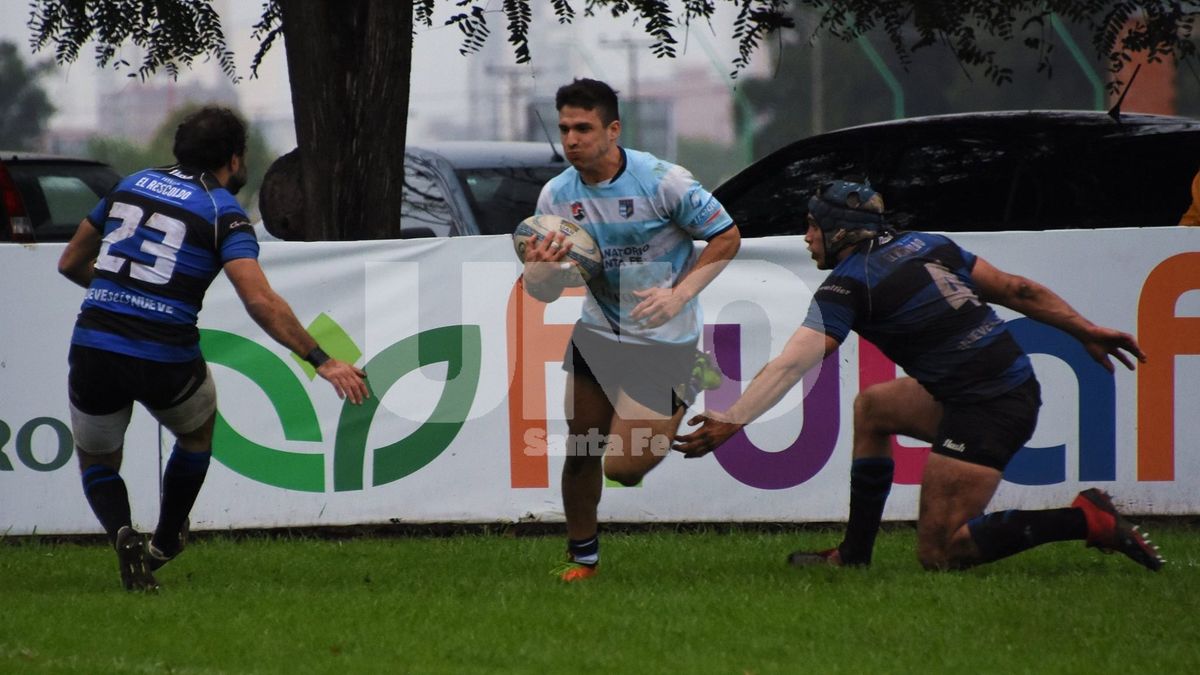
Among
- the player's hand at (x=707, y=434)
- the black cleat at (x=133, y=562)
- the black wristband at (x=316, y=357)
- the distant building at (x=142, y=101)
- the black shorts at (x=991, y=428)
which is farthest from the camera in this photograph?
the distant building at (x=142, y=101)

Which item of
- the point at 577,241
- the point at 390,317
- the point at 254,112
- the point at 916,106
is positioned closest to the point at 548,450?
the point at 390,317

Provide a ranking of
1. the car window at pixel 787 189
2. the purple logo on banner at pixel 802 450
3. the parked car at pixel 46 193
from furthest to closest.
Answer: the parked car at pixel 46 193, the car window at pixel 787 189, the purple logo on banner at pixel 802 450

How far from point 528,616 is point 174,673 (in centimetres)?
136

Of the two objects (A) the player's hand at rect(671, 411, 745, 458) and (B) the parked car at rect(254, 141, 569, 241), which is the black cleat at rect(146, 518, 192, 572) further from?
(B) the parked car at rect(254, 141, 569, 241)

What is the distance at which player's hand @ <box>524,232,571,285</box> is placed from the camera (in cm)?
630

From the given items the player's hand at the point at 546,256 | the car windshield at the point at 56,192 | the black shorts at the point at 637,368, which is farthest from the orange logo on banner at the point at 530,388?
the car windshield at the point at 56,192

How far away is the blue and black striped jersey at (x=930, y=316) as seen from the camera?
6.39 metres

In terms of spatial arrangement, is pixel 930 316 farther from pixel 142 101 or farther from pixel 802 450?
pixel 142 101

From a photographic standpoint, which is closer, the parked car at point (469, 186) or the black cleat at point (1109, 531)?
the black cleat at point (1109, 531)

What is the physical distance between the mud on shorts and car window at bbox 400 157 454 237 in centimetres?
432

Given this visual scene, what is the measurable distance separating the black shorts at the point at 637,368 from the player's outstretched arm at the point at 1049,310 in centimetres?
124

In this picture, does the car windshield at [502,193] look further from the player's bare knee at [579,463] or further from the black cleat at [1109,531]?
the black cleat at [1109,531]

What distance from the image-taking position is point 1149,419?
7.80 m

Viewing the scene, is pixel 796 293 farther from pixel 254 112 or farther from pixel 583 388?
pixel 254 112
